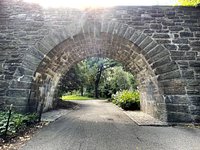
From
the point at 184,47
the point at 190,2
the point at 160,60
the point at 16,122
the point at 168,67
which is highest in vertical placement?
the point at 190,2

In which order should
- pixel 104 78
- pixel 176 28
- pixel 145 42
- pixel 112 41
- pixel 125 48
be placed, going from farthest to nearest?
1. pixel 104 78
2. pixel 125 48
3. pixel 112 41
4. pixel 176 28
5. pixel 145 42

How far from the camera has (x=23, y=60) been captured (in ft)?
18.6

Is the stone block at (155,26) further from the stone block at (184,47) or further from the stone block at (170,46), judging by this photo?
the stone block at (184,47)

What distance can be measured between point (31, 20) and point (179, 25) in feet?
17.3

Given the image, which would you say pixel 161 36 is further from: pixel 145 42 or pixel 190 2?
pixel 190 2

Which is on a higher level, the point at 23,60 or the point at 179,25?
the point at 179,25

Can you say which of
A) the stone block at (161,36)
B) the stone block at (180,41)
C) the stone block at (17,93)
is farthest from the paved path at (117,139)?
the stone block at (161,36)

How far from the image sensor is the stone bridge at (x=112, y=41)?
5.36 meters

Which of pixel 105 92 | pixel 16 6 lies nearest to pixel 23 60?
pixel 16 6

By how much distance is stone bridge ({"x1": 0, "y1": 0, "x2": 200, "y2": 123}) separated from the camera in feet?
17.6

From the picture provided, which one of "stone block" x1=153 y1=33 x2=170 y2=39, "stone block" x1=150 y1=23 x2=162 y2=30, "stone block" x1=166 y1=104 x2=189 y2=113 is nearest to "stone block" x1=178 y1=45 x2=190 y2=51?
"stone block" x1=153 y1=33 x2=170 y2=39

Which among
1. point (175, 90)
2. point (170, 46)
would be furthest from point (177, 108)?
point (170, 46)

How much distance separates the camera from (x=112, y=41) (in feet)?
20.9

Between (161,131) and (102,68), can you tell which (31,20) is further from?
(102,68)
